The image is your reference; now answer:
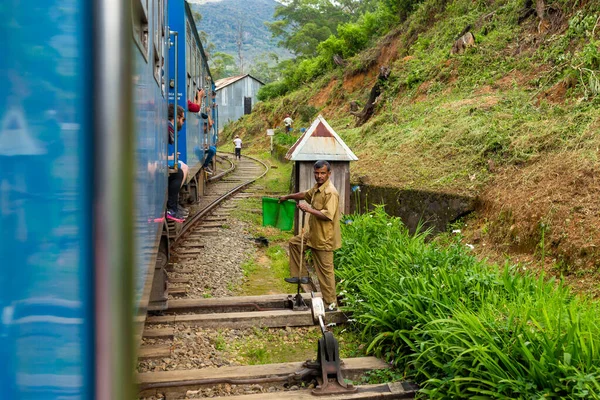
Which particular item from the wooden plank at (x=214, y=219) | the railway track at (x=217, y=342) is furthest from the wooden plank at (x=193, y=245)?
the wooden plank at (x=214, y=219)

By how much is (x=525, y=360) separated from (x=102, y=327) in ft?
10.2

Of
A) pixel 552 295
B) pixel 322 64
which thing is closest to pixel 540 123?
pixel 552 295

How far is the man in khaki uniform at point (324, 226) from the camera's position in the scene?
5801 mm

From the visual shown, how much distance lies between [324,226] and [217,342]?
67.5 inches

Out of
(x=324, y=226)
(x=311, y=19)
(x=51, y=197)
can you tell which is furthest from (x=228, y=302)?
(x=311, y=19)

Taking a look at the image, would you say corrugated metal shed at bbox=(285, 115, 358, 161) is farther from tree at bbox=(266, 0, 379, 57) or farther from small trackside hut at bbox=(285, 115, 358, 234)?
tree at bbox=(266, 0, 379, 57)

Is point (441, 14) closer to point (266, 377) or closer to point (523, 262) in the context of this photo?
point (523, 262)

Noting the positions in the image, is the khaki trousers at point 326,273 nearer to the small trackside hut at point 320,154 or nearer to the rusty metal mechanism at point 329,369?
the rusty metal mechanism at point 329,369

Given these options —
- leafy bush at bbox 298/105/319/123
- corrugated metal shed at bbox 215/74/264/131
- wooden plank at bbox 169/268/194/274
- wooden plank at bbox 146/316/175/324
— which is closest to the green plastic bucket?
wooden plank at bbox 169/268/194/274

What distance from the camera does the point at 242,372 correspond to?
4.33m

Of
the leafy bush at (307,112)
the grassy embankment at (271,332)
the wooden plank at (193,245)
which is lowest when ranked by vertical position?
the grassy embankment at (271,332)

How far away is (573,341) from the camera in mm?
3354

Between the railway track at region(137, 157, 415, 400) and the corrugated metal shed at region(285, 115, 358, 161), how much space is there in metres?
1.91

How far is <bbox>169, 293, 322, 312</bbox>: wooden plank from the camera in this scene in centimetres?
597
